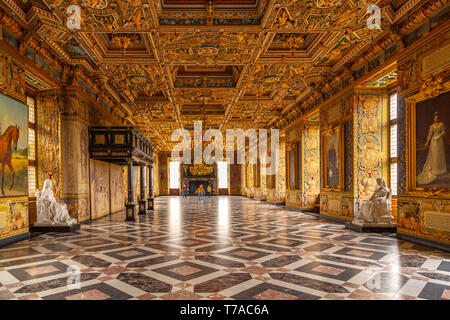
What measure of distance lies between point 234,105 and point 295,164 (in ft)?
16.1

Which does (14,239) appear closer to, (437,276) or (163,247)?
(163,247)

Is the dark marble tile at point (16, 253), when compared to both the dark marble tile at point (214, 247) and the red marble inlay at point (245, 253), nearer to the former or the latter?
the dark marble tile at point (214, 247)

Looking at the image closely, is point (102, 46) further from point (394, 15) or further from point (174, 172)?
point (174, 172)

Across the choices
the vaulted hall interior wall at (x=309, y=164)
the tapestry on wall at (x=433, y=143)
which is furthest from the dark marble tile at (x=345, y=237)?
the vaulted hall interior wall at (x=309, y=164)

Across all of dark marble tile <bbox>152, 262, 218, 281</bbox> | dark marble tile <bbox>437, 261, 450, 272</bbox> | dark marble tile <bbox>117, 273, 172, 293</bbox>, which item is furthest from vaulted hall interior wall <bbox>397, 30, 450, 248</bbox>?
dark marble tile <bbox>117, 273, 172, 293</bbox>

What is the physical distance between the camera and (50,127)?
963 cm

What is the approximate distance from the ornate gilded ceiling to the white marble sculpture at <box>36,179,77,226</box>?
444 cm

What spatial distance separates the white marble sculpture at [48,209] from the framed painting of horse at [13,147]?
1112 millimetres

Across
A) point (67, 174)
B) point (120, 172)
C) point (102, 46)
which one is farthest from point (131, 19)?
point (120, 172)

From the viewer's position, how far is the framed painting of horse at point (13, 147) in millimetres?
6734

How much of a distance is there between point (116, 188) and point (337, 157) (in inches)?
467

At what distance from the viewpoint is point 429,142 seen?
6.52 m

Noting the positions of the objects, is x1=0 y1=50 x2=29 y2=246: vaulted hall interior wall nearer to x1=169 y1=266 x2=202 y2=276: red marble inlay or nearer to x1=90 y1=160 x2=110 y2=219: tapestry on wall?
x1=90 y1=160 x2=110 y2=219: tapestry on wall

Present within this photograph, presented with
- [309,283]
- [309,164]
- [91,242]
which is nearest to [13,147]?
[91,242]
